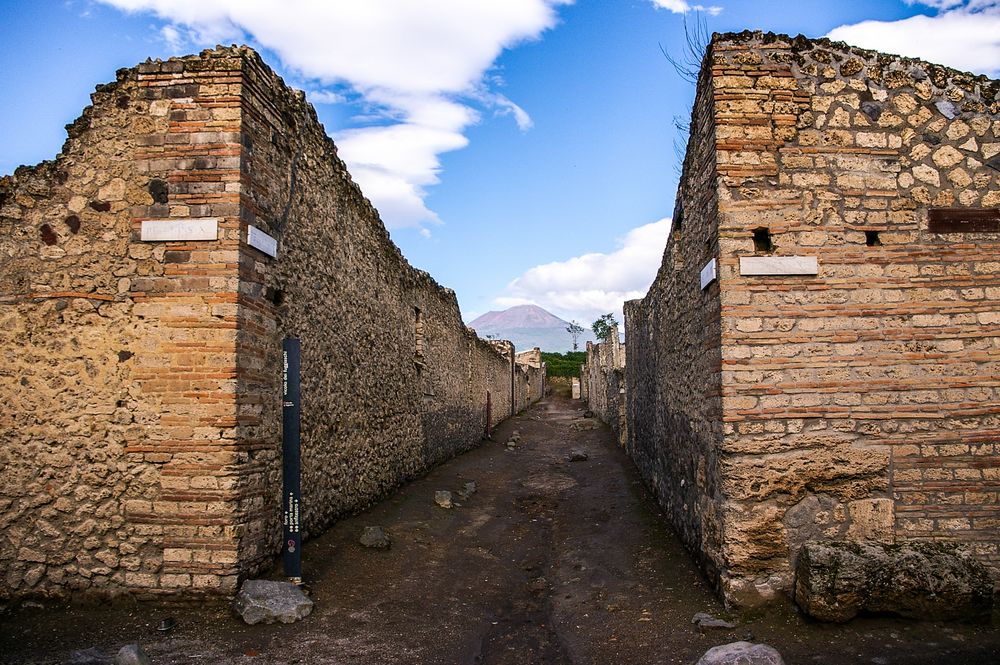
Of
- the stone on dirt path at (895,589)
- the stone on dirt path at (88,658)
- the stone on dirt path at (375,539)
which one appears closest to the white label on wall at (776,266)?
the stone on dirt path at (895,589)

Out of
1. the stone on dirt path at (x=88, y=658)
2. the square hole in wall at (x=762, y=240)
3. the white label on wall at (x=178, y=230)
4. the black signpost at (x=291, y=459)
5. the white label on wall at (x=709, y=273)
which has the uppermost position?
the white label on wall at (x=178, y=230)

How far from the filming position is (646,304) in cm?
1109

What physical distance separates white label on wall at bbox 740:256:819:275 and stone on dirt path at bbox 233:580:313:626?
15.1 ft

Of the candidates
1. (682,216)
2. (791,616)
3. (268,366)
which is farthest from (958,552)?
(268,366)

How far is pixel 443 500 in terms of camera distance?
935 centimetres

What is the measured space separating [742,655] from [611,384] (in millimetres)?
16484

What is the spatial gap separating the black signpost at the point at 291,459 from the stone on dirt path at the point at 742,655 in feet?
11.5

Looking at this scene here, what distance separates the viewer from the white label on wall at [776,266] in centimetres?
509

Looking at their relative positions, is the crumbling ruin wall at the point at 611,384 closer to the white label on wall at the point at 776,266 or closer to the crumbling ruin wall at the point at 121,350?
the white label on wall at the point at 776,266

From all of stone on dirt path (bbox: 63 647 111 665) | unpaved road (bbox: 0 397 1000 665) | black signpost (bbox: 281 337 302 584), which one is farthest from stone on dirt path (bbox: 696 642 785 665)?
stone on dirt path (bbox: 63 647 111 665)

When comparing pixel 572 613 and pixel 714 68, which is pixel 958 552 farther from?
pixel 714 68

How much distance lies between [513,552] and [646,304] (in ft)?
17.7

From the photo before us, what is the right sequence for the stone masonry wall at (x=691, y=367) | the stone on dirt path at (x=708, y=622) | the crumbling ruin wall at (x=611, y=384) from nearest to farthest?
the stone on dirt path at (x=708, y=622)
the stone masonry wall at (x=691, y=367)
the crumbling ruin wall at (x=611, y=384)

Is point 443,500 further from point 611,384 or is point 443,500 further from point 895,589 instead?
point 611,384
